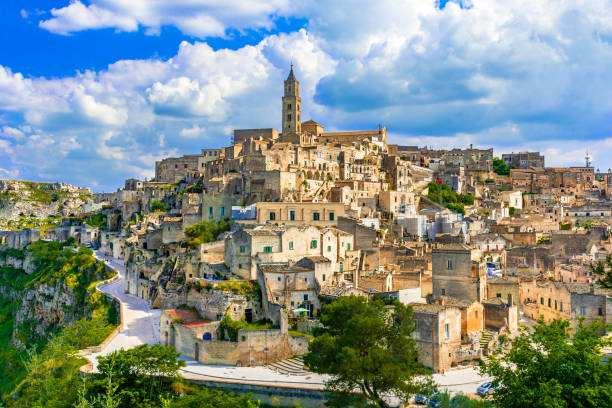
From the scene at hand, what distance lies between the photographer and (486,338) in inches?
1348

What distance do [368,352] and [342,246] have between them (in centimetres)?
1921

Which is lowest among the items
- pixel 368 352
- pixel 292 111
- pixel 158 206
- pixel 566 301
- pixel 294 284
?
pixel 368 352

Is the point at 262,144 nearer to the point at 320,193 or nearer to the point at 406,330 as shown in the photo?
the point at 320,193

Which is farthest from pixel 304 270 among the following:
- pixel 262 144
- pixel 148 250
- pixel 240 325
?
pixel 262 144

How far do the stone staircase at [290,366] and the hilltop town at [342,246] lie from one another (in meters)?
0.13

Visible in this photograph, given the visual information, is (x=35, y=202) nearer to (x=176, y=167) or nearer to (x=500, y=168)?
(x=176, y=167)

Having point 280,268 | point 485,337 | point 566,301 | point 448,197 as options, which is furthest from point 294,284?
point 448,197

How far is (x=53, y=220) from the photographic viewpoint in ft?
355

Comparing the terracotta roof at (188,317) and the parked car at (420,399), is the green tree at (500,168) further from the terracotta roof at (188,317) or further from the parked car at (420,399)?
the parked car at (420,399)

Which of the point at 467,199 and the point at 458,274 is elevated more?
the point at 467,199

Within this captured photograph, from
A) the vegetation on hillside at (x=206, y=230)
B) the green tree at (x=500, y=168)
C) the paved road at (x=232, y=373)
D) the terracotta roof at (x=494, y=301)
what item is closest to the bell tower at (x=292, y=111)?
the green tree at (x=500, y=168)

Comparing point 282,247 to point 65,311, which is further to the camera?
point 65,311

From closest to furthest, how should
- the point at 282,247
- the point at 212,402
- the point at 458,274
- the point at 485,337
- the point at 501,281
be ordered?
the point at 212,402, the point at 485,337, the point at 458,274, the point at 501,281, the point at 282,247

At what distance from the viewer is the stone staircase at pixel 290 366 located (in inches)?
1254
